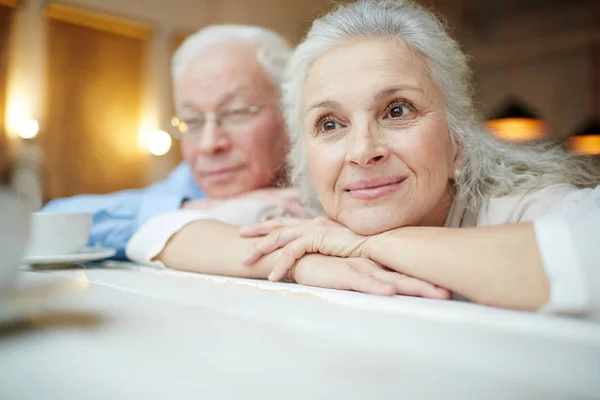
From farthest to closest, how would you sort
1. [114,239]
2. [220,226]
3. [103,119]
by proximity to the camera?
1. [103,119]
2. [114,239]
3. [220,226]

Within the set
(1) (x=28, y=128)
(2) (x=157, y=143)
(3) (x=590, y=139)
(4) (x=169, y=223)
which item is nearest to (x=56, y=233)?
(4) (x=169, y=223)

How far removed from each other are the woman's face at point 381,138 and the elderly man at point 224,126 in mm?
557

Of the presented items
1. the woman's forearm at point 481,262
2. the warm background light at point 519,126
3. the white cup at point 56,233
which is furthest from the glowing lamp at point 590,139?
the white cup at point 56,233

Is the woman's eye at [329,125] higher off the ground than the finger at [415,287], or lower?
higher

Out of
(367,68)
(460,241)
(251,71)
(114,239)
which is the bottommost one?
(114,239)

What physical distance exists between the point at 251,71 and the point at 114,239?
28.3 inches

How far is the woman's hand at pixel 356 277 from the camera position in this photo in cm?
73

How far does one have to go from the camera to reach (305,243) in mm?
937

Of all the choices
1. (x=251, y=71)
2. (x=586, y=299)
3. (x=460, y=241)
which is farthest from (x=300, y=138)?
(x=586, y=299)

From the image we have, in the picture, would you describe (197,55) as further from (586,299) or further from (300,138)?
(586,299)

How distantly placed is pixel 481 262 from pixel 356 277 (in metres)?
0.20

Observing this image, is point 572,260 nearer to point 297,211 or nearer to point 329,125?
point 329,125

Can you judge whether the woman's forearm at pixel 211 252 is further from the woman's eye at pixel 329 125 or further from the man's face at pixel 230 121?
the man's face at pixel 230 121

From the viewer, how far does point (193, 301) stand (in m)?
0.64
